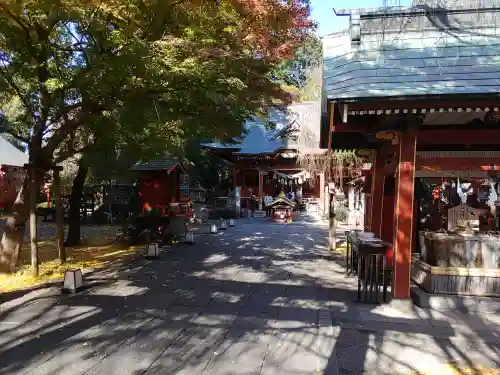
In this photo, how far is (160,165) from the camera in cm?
1480

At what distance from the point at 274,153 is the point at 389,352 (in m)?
23.0

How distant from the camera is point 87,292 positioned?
7.08 m

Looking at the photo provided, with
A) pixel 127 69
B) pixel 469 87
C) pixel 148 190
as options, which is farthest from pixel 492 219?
pixel 148 190

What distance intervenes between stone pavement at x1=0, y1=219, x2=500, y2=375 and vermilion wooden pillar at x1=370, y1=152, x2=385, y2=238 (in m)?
1.93

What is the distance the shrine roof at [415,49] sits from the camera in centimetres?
582

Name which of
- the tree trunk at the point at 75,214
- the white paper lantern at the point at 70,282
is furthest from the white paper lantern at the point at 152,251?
the tree trunk at the point at 75,214

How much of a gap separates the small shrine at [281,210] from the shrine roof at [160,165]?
8111mm

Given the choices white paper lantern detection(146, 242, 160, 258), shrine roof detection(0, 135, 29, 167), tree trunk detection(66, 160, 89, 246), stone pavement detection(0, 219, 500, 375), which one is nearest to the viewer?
stone pavement detection(0, 219, 500, 375)

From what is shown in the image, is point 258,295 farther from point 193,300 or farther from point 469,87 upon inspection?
point 469,87

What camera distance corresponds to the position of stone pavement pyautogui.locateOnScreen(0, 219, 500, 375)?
4285 mm

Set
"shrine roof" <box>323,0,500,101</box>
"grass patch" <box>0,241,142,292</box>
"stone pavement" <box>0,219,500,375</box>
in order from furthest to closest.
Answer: "grass patch" <box>0,241,142,292</box>, "shrine roof" <box>323,0,500,101</box>, "stone pavement" <box>0,219,500,375</box>

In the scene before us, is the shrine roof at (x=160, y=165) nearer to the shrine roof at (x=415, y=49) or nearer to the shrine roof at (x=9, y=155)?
the shrine roof at (x=9, y=155)

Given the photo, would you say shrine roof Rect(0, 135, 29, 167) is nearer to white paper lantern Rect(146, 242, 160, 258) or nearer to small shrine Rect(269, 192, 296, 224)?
white paper lantern Rect(146, 242, 160, 258)

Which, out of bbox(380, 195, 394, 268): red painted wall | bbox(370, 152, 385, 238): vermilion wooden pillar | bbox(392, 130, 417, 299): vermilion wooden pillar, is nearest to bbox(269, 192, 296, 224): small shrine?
bbox(370, 152, 385, 238): vermilion wooden pillar
